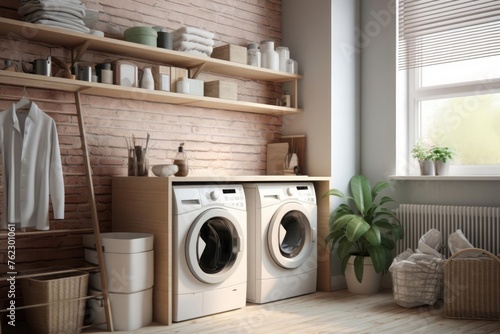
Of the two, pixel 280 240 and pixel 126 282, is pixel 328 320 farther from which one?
pixel 126 282

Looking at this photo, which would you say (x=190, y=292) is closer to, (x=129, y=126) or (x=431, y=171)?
(x=129, y=126)

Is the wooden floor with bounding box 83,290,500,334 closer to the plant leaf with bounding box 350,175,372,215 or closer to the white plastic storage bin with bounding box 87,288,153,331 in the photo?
the white plastic storage bin with bounding box 87,288,153,331

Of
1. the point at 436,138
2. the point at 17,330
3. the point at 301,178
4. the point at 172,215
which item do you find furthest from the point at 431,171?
Result: the point at 17,330

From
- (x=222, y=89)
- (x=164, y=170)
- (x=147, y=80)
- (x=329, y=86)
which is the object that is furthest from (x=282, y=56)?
(x=164, y=170)

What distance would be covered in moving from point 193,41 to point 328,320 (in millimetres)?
2069

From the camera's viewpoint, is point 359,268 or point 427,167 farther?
point 427,167

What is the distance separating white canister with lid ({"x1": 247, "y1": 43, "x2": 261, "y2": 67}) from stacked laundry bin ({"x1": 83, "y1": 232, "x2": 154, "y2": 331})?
1699 millimetres

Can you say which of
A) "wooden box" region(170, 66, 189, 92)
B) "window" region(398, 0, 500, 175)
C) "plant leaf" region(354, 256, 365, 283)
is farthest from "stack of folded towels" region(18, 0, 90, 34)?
"window" region(398, 0, 500, 175)

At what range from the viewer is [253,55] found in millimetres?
4277

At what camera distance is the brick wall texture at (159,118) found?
3.49 metres

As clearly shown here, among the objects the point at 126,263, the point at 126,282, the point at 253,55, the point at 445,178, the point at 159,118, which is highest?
the point at 253,55

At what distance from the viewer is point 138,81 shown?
3.76 metres

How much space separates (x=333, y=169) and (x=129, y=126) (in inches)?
64.4

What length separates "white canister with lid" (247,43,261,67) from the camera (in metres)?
4.27
